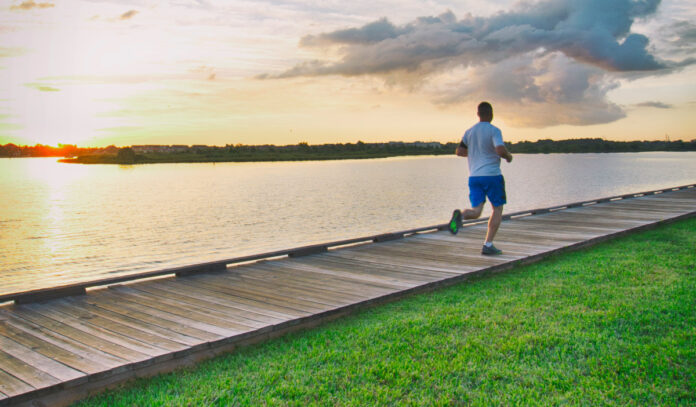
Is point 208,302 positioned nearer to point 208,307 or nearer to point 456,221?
point 208,307

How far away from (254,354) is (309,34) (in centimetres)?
3600

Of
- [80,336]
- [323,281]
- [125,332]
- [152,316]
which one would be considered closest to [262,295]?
[323,281]

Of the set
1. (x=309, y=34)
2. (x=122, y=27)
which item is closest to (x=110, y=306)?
(x=122, y=27)

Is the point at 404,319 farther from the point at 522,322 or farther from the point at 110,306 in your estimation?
the point at 110,306

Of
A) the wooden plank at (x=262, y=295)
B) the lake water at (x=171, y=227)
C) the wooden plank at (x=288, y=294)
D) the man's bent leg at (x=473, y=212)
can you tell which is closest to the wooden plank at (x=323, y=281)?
the wooden plank at (x=288, y=294)

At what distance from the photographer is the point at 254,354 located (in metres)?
4.16

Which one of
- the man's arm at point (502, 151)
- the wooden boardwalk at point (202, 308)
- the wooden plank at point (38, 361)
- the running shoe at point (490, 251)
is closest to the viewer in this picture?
the wooden plank at point (38, 361)

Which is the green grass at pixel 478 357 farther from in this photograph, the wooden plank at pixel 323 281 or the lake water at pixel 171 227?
the lake water at pixel 171 227

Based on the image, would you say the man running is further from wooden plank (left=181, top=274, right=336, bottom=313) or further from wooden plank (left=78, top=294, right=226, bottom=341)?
wooden plank (left=78, top=294, right=226, bottom=341)

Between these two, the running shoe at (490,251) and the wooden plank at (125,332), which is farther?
the running shoe at (490,251)

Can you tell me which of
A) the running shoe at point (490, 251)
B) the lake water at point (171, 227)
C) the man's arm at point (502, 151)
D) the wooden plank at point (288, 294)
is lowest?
the lake water at point (171, 227)

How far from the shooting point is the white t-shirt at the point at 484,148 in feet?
23.1

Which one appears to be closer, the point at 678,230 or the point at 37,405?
the point at 37,405

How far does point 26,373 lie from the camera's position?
3.52 m
